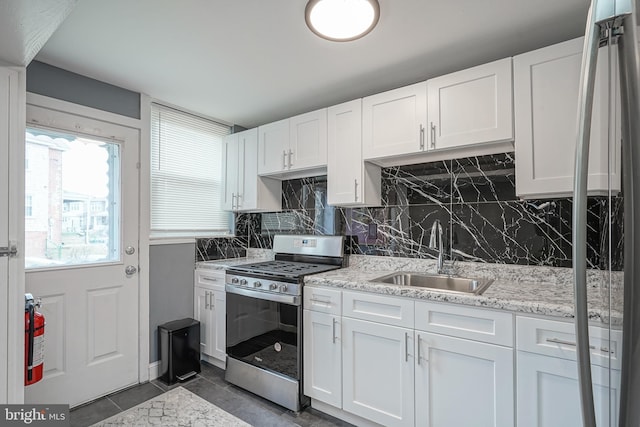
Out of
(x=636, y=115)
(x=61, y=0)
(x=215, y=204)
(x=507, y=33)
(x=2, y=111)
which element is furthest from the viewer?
(x=215, y=204)

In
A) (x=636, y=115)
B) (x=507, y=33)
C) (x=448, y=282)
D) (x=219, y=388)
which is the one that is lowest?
(x=219, y=388)

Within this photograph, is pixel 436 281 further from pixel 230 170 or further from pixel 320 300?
pixel 230 170

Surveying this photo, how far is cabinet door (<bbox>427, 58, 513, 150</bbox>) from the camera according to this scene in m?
1.83

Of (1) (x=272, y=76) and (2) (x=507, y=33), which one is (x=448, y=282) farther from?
(1) (x=272, y=76)

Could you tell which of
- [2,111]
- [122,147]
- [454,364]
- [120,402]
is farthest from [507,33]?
[120,402]

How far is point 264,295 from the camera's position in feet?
7.75

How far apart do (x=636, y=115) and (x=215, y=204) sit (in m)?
3.29

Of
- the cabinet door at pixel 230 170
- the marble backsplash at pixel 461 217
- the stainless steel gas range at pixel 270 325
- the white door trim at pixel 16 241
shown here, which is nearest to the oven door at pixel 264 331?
the stainless steel gas range at pixel 270 325

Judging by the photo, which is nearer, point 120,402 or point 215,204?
point 120,402

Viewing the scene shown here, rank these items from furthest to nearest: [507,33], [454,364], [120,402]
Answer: [120,402] < [507,33] < [454,364]

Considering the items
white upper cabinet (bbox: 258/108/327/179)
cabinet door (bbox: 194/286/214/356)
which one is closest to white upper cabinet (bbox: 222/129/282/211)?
white upper cabinet (bbox: 258/108/327/179)

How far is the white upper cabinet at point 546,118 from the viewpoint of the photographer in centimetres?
164

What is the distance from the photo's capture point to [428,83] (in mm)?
2082

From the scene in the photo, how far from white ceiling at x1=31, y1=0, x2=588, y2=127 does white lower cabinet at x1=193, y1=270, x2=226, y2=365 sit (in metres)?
1.66
